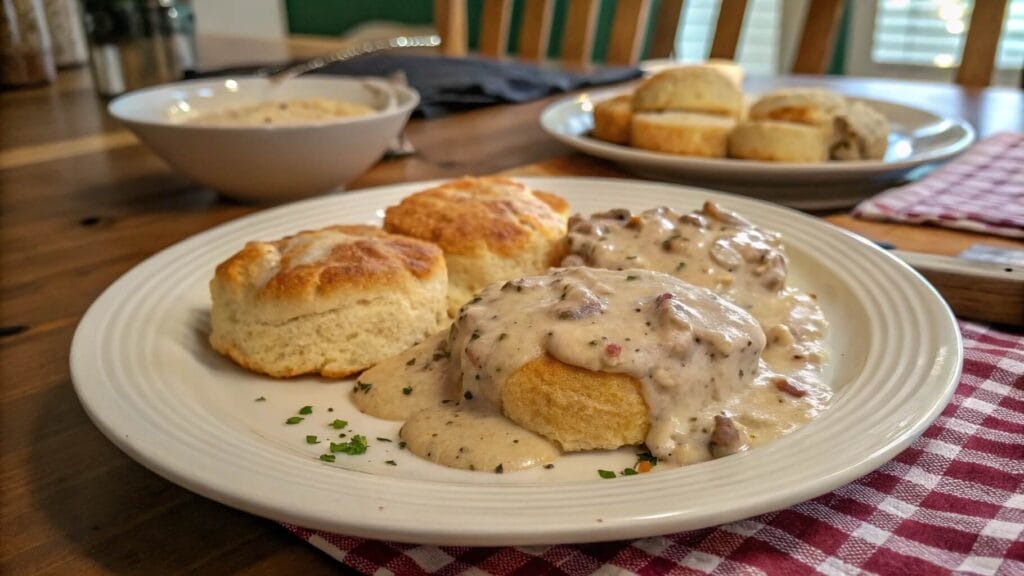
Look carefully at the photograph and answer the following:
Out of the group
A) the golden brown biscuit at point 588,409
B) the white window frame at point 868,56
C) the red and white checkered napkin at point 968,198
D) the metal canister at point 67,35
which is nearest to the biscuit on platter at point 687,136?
the red and white checkered napkin at point 968,198

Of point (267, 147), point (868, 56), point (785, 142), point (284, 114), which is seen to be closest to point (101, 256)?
point (267, 147)

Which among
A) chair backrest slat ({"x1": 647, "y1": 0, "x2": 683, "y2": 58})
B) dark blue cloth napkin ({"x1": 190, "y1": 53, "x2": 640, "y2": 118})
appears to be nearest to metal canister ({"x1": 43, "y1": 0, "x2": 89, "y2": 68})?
dark blue cloth napkin ({"x1": 190, "y1": 53, "x2": 640, "y2": 118})

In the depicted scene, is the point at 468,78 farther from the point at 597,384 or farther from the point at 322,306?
the point at 597,384

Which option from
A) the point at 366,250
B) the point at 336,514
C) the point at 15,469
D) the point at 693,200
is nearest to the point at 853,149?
the point at 693,200

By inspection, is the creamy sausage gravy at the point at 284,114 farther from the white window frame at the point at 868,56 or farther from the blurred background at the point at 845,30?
the white window frame at the point at 868,56

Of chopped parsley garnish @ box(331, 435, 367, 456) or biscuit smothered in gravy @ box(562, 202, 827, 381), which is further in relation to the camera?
biscuit smothered in gravy @ box(562, 202, 827, 381)

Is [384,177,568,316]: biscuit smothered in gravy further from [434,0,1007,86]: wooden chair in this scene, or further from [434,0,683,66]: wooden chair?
[434,0,683,66]: wooden chair
